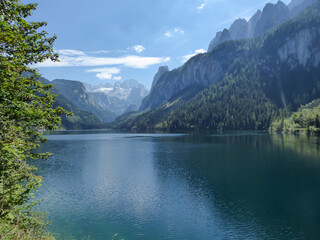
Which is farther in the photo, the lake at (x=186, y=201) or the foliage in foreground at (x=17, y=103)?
the lake at (x=186, y=201)

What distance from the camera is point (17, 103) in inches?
635

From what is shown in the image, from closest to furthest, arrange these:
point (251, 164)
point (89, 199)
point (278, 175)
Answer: point (89, 199) < point (278, 175) < point (251, 164)

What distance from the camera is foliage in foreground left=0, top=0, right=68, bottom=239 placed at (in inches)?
615

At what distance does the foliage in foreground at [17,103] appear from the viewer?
1562 centimetres

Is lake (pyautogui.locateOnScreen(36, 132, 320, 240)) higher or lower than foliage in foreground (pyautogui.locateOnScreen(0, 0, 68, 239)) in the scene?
lower

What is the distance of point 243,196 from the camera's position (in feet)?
156

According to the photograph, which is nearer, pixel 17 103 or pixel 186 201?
pixel 17 103

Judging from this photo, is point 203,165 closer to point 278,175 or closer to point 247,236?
point 278,175

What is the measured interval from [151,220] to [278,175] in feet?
139

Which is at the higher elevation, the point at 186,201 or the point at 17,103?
the point at 17,103

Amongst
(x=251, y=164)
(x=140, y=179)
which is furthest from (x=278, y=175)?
(x=140, y=179)

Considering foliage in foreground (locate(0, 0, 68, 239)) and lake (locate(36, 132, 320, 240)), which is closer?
foliage in foreground (locate(0, 0, 68, 239))

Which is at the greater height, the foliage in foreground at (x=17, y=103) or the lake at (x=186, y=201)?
the foliage in foreground at (x=17, y=103)

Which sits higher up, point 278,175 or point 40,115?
point 40,115
